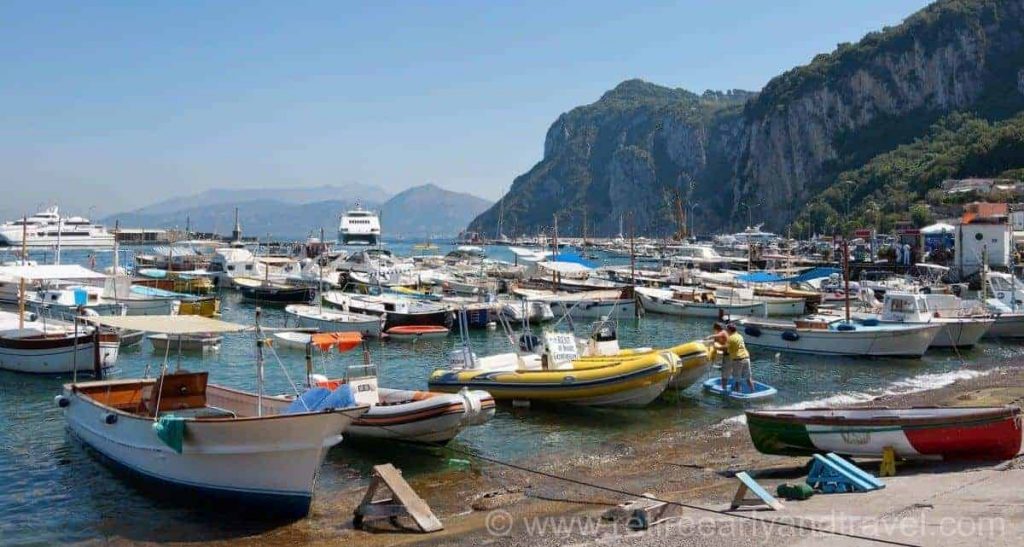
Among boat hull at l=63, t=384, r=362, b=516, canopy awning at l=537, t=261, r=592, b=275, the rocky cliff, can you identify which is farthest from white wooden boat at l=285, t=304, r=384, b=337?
the rocky cliff

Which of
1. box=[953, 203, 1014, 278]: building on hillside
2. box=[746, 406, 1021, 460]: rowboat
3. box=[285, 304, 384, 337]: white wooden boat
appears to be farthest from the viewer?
box=[953, 203, 1014, 278]: building on hillside

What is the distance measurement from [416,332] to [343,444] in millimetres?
19620

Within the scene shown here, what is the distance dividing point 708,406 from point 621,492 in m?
9.49

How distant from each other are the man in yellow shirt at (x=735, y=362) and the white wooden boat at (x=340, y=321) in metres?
17.8

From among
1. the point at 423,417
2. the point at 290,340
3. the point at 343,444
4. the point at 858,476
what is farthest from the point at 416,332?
the point at 858,476

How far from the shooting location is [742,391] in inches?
961

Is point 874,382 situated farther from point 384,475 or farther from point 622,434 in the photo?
point 384,475

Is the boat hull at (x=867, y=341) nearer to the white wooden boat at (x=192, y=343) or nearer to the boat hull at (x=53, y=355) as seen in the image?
the white wooden boat at (x=192, y=343)

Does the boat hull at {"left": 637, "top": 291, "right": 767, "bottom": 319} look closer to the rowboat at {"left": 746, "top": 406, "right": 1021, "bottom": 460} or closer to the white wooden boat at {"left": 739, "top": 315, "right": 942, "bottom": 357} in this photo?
the white wooden boat at {"left": 739, "top": 315, "right": 942, "bottom": 357}

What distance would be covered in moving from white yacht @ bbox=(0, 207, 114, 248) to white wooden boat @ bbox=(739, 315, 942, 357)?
134 metres

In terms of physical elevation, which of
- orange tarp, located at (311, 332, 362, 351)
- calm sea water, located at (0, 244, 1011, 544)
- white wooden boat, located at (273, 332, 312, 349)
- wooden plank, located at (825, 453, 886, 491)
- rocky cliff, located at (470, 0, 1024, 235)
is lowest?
calm sea water, located at (0, 244, 1011, 544)

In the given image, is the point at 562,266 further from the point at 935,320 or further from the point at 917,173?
the point at 917,173

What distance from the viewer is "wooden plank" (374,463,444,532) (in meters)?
12.9

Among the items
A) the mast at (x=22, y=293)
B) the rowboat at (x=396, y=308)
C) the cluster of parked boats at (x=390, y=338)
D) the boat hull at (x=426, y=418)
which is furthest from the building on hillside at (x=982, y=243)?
the mast at (x=22, y=293)
